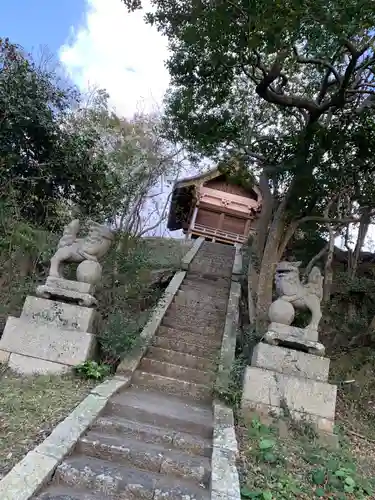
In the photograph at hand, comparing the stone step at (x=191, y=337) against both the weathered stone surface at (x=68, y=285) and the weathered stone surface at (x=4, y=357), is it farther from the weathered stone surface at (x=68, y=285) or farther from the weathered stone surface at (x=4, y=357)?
the weathered stone surface at (x=4, y=357)

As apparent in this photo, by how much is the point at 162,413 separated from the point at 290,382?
1827 millimetres

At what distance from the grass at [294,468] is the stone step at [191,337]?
2.09m

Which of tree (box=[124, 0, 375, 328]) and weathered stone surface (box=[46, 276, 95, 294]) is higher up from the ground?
tree (box=[124, 0, 375, 328])

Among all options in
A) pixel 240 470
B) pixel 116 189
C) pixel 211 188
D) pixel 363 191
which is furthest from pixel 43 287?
pixel 211 188

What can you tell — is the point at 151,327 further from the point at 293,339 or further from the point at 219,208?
the point at 219,208

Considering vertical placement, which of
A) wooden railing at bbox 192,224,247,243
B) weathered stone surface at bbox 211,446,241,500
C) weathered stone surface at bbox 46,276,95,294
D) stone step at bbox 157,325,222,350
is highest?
wooden railing at bbox 192,224,247,243

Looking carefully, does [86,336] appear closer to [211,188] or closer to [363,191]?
[363,191]

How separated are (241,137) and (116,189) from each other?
3.58m

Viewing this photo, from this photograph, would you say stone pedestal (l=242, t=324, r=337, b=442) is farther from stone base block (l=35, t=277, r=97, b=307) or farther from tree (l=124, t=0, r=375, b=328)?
stone base block (l=35, t=277, r=97, b=307)

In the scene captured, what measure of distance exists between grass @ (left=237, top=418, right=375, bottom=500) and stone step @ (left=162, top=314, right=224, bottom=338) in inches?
102

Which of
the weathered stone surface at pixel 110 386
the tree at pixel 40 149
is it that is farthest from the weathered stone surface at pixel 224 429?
the tree at pixel 40 149

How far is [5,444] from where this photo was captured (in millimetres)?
3486

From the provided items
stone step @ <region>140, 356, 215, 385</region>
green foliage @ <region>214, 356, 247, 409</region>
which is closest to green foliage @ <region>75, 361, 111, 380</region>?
stone step @ <region>140, 356, 215, 385</region>

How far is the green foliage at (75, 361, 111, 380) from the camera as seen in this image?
5234 mm
